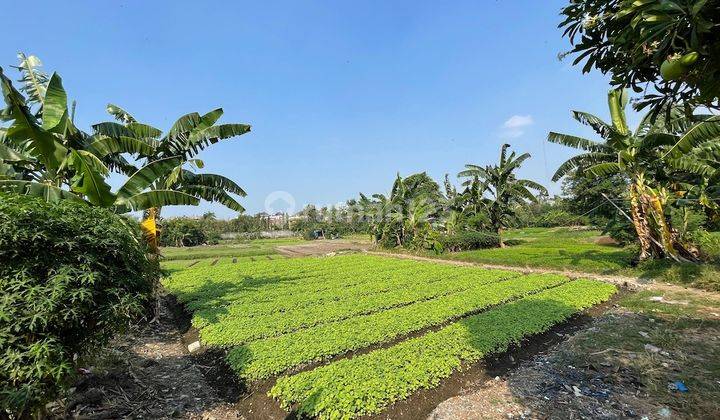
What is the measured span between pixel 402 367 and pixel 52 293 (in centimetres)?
516

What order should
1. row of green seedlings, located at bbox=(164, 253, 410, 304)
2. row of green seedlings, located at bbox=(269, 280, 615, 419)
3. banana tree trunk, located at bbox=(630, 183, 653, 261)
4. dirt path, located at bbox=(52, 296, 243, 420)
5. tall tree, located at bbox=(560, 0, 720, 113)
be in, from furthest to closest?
banana tree trunk, located at bbox=(630, 183, 653, 261) < row of green seedlings, located at bbox=(164, 253, 410, 304) < dirt path, located at bbox=(52, 296, 243, 420) < row of green seedlings, located at bbox=(269, 280, 615, 419) < tall tree, located at bbox=(560, 0, 720, 113)

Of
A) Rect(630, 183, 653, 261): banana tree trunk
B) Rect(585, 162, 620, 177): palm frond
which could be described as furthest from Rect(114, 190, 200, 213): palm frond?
Rect(630, 183, 653, 261): banana tree trunk

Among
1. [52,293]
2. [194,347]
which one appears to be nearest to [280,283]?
[194,347]

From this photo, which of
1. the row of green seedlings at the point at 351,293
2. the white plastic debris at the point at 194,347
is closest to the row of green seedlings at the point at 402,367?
the row of green seedlings at the point at 351,293

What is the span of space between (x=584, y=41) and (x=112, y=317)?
6.34m

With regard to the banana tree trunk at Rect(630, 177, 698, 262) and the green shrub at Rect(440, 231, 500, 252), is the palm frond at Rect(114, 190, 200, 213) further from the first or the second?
the green shrub at Rect(440, 231, 500, 252)

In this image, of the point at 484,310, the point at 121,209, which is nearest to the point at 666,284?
the point at 484,310

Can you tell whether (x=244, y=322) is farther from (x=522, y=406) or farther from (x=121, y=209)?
(x=522, y=406)

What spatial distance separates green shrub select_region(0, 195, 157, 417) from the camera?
337 cm

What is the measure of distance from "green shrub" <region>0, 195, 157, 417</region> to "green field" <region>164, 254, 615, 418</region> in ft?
9.44

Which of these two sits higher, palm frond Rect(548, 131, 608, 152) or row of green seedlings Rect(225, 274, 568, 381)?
palm frond Rect(548, 131, 608, 152)

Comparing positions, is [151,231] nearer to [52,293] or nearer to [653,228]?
[52,293]

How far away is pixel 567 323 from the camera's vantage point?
342 inches

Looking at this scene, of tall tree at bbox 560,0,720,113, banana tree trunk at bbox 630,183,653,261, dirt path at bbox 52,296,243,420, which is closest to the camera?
tall tree at bbox 560,0,720,113
